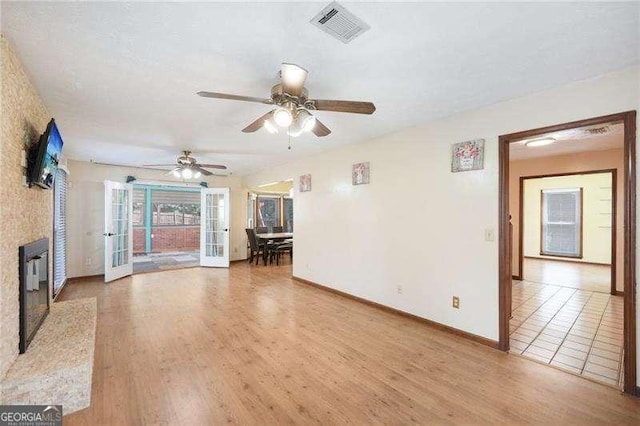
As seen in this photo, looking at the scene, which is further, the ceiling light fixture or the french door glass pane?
the french door glass pane

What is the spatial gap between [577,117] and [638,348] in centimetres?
183

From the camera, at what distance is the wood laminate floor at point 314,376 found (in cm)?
185

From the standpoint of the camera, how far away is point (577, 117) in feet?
7.60

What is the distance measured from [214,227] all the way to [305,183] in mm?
3243

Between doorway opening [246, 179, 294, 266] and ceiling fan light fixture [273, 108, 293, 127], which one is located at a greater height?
ceiling fan light fixture [273, 108, 293, 127]

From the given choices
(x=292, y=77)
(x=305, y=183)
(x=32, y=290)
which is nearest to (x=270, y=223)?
(x=305, y=183)

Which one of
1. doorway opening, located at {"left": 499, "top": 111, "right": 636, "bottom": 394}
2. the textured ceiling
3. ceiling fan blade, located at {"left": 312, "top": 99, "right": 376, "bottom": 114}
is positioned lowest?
doorway opening, located at {"left": 499, "top": 111, "right": 636, "bottom": 394}

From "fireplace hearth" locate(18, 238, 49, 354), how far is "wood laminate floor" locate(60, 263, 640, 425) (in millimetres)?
570

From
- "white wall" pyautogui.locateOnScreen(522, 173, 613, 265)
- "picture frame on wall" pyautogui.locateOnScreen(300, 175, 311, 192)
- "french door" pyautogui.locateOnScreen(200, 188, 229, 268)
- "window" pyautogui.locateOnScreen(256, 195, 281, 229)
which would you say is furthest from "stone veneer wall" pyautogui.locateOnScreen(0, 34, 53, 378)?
"white wall" pyautogui.locateOnScreen(522, 173, 613, 265)

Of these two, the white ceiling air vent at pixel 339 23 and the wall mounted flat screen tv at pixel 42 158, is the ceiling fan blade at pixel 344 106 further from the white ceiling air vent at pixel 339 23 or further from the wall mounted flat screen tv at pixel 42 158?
the wall mounted flat screen tv at pixel 42 158

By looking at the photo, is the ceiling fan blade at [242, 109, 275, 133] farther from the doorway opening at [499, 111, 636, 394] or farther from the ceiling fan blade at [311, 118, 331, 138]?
the doorway opening at [499, 111, 636, 394]

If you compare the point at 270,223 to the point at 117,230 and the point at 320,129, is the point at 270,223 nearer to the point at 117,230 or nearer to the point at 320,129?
the point at 117,230

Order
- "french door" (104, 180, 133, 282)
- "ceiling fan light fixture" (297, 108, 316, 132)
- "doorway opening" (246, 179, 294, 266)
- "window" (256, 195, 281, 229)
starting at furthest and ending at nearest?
1. "window" (256, 195, 281, 229)
2. "doorway opening" (246, 179, 294, 266)
3. "french door" (104, 180, 133, 282)
4. "ceiling fan light fixture" (297, 108, 316, 132)

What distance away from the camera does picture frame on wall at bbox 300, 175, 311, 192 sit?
5263 millimetres
